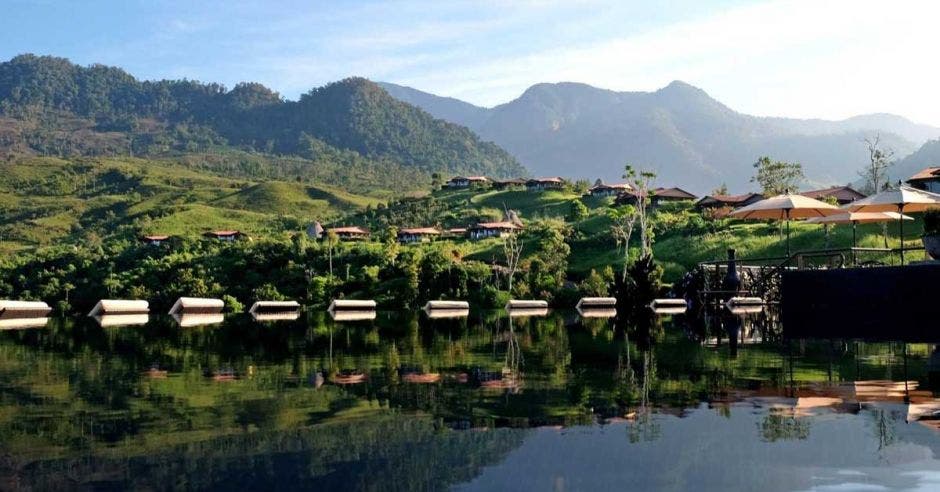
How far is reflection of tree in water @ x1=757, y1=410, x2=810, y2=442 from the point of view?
715 cm

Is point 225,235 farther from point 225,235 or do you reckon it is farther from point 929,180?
point 929,180

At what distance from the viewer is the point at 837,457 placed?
21.0 feet

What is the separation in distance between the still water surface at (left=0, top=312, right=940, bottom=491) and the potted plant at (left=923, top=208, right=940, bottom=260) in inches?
124

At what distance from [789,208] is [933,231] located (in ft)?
35.4

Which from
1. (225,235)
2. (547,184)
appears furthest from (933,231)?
(547,184)

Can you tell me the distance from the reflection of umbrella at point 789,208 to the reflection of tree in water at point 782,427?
21181 millimetres

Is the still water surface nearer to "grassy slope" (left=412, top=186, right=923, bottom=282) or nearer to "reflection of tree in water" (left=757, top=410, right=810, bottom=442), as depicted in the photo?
"reflection of tree in water" (left=757, top=410, right=810, bottom=442)

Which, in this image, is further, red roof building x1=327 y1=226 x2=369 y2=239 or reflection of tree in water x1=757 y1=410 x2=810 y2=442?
red roof building x1=327 y1=226 x2=369 y2=239

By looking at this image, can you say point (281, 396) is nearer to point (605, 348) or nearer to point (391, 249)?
point (605, 348)

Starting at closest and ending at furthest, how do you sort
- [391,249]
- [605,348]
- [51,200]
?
[605,348], [391,249], [51,200]

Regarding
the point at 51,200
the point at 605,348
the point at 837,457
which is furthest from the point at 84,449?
the point at 51,200

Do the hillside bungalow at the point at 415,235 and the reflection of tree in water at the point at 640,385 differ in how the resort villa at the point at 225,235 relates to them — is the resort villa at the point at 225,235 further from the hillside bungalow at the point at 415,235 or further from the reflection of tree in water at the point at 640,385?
the reflection of tree in water at the point at 640,385

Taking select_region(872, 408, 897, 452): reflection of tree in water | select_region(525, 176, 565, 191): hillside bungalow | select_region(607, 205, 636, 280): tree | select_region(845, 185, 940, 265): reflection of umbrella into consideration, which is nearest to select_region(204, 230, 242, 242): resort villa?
select_region(607, 205, 636, 280): tree

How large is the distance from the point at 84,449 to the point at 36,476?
0.86 metres
